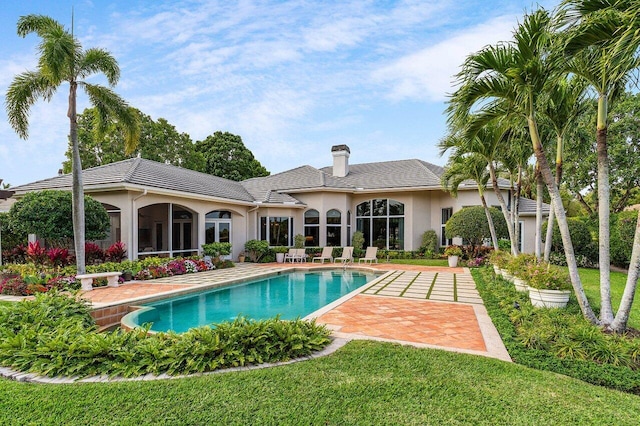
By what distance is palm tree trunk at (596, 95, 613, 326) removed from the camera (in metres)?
5.36

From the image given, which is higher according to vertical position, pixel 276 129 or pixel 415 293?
pixel 276 129

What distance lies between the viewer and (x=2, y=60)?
495 inches

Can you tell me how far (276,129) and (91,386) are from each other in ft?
63.8

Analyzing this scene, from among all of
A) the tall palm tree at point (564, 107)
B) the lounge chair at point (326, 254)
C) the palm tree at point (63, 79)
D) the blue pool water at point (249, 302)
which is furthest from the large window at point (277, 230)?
the tall palm tree at point (564, 107)

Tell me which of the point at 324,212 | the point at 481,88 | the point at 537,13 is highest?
the point at 537,13

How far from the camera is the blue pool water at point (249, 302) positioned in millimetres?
8484

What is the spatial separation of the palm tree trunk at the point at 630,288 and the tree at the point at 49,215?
14.2 m

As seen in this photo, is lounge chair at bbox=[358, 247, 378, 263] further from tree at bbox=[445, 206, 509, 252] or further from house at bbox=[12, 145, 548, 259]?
tree at bbox=[445, 206, 509, 252]

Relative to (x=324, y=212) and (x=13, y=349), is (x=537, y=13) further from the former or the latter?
(x=324, y=212)

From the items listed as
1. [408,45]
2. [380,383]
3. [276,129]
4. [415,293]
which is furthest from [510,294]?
[276,129]

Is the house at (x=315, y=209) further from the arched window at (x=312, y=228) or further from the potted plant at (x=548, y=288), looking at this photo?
the potted plant at (x=548, y=288)

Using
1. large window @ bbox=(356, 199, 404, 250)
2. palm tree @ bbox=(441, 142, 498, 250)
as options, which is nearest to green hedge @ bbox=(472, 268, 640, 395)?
palm tree @ bbox=(441, 142, 498, 250)

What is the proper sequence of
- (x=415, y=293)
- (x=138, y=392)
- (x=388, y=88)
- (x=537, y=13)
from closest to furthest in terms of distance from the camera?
(x=138, y=392) → (x=537, y=13) → (x=415, y=293) → (x=388, y=88)

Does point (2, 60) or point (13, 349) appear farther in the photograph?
point (2, 60)
